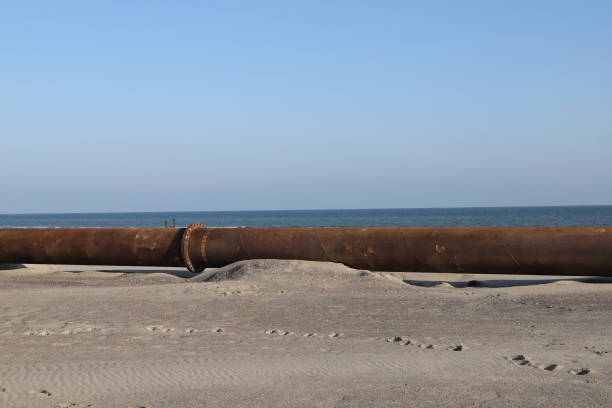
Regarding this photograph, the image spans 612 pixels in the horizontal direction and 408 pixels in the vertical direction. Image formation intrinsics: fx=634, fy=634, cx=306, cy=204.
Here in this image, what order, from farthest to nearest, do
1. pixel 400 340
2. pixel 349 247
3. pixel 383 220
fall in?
pixel 383 220, pixel 349 247, pixel 400 340

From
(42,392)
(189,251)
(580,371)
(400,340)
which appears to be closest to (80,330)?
(42,392)

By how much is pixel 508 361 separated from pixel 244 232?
6.29 m

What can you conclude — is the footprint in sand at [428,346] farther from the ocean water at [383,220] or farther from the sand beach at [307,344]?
the ocean water at [383,220]

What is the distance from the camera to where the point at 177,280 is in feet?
32.8

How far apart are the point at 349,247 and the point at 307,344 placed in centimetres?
457

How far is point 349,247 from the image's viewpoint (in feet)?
31.2

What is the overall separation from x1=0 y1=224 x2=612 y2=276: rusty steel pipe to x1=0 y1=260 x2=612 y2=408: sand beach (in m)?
0.57

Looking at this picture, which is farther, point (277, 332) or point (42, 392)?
point (277, 332)

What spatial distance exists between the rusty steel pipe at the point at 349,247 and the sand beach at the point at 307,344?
1.88 ft

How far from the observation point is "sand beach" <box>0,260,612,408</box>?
3.65m

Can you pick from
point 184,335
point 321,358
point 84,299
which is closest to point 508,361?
point 321,358

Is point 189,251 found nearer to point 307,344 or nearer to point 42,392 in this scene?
point 307,344

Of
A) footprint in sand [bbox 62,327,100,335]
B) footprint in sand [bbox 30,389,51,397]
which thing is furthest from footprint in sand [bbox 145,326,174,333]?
footprint in sand [bbox 30,389,51,397]

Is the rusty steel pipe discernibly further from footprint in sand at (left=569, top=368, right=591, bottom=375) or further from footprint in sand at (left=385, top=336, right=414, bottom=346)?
footprint in sand at (left=569, top=368, right=591, bottom=375)
